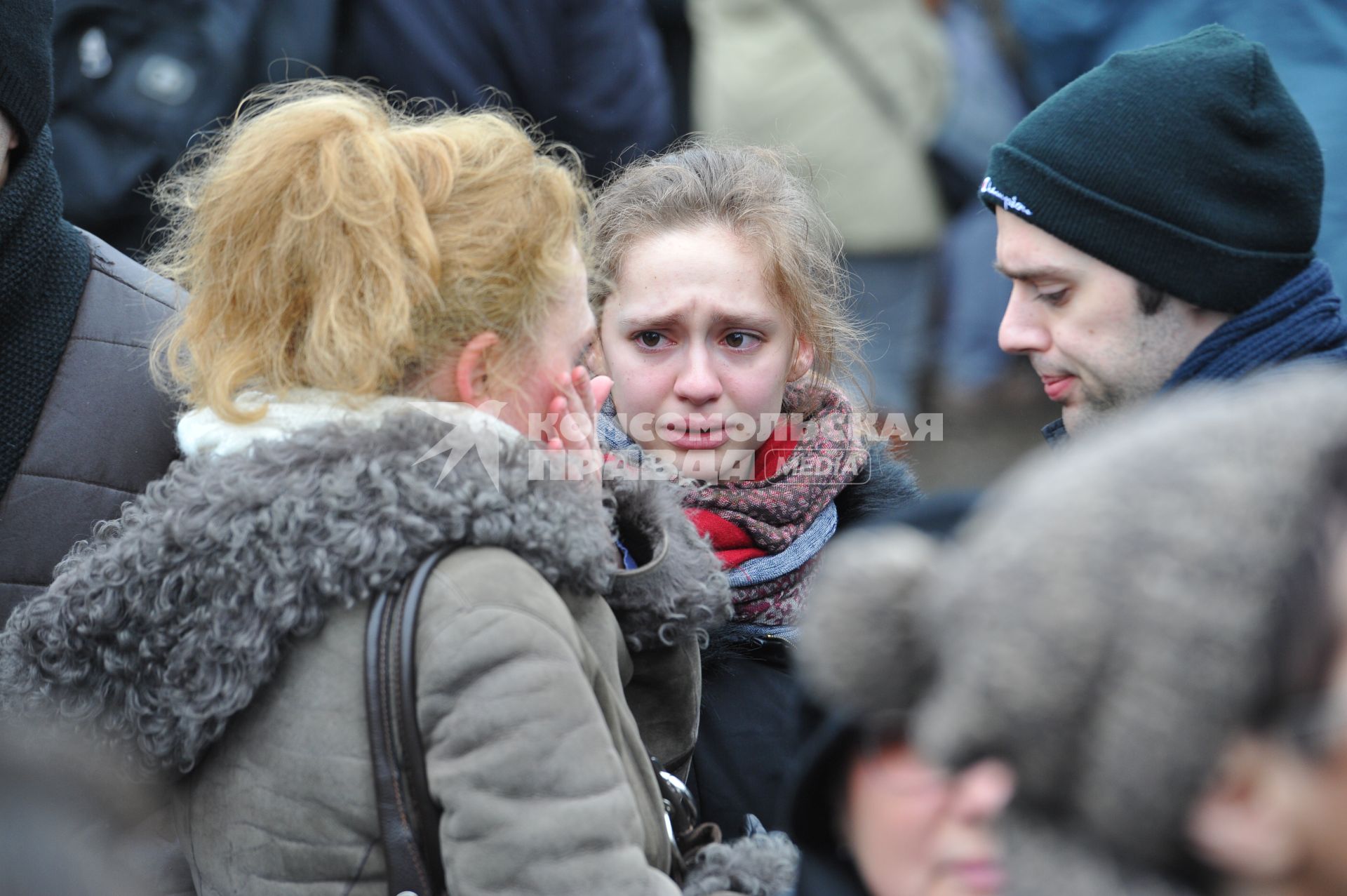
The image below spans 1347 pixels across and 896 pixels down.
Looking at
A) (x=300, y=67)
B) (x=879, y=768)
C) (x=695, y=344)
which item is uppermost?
(x=300, y=67)

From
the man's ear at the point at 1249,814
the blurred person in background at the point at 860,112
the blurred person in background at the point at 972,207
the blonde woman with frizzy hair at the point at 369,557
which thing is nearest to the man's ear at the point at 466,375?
the blonde woman with frizzy hair at the point at 369,557

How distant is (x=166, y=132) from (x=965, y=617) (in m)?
2.91

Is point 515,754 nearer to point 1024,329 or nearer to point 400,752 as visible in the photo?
point 400,752

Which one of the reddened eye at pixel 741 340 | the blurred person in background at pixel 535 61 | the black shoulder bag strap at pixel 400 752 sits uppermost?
the blurred person in background at pixel 535 61

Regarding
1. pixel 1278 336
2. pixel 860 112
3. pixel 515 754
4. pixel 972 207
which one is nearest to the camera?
pixel 515 754

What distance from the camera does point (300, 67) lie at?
131 inches

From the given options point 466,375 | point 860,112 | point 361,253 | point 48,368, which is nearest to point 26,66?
point 48,368

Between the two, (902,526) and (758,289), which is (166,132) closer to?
(758,289)

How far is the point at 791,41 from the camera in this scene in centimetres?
429

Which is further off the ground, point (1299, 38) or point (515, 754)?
point (1299, 38)

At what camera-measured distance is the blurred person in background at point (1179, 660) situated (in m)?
0.70

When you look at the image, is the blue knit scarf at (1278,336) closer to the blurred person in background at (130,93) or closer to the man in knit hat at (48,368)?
the man in knit hat at (48,368)

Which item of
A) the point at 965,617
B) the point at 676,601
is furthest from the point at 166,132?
the point at 965,617

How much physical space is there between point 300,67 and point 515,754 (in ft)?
8.33
